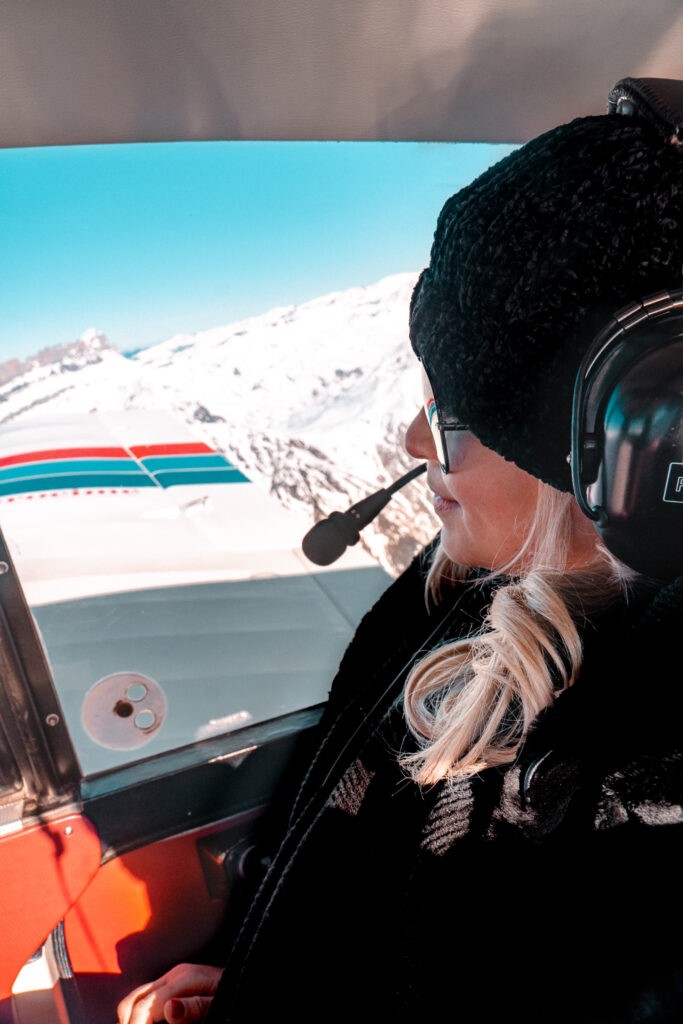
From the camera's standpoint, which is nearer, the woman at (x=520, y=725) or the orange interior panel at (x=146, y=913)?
the woman at (x=520, y=725)

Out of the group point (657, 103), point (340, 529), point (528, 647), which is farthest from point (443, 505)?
point (657, 103)

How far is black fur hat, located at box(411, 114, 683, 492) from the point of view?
50 cm

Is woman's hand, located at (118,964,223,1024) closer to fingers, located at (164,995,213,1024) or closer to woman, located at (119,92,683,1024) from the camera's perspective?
fingers, located at (164,995,213,1024)

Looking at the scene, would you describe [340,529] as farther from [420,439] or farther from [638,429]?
[638,429]

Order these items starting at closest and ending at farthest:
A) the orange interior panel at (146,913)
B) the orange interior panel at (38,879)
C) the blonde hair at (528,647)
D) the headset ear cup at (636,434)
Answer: the headset ear cup at (636,434)
the blonde hair at (528,647)
the orange interior panel at (38,879)
the orange interior panel at (146,913)

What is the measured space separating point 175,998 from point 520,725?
76 cm

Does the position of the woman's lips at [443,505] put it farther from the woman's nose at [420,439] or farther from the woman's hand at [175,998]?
the woman's hand at [175,998]

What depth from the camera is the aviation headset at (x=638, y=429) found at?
0.47 metres

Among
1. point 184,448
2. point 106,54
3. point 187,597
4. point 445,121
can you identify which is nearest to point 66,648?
point 187,597

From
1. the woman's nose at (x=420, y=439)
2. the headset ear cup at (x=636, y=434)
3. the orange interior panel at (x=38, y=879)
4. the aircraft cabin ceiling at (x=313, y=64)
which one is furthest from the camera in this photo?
the orange interior panel at (x=38, y=879)

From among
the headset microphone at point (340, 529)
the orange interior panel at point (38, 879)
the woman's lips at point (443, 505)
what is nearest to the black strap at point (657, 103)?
the woman's lips at point (443, 505)

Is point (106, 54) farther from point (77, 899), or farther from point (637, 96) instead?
point (77, 899)

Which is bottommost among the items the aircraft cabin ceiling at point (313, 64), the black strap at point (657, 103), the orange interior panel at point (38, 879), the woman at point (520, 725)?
the orange interior panel at point (38, 879)

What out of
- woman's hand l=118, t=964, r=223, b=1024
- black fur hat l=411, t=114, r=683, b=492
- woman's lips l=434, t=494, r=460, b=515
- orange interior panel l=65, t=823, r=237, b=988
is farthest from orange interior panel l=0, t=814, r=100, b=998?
black fur hat l=411, t=114, r=683, b=492
